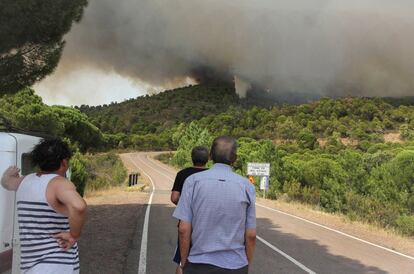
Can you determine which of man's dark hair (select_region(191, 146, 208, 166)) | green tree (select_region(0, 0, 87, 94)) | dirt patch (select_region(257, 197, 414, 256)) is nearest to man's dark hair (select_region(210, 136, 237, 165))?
man's dark hair (select_region(191, 146, 208, 166))

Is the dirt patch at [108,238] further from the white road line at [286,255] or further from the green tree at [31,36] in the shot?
the green tree at [31,36]

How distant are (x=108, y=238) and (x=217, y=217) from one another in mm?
8882

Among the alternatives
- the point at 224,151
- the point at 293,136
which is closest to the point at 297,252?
the point at 224,151

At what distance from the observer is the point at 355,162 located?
119 ft

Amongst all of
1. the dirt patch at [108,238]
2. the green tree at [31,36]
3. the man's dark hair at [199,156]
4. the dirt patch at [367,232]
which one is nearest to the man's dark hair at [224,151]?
the man's dark hair at [199,156]

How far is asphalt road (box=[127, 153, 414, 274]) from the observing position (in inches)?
364

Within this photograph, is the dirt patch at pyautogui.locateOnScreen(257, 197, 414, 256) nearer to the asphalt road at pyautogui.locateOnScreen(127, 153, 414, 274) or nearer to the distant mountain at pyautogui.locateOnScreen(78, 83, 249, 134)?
the asphalt road at pyautogui.locateOnScreen(127, 153, 414, 274)

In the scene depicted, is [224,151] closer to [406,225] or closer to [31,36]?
[31,36]

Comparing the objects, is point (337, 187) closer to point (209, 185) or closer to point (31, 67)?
point (31, 67)

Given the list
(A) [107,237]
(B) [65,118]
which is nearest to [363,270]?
(A) [107,237]

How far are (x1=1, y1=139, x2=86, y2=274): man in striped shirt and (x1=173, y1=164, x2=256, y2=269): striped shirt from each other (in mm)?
750

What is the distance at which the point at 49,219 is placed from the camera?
10.5 ft

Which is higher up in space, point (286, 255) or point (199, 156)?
point (199, 156)

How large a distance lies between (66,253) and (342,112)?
4650 inches
